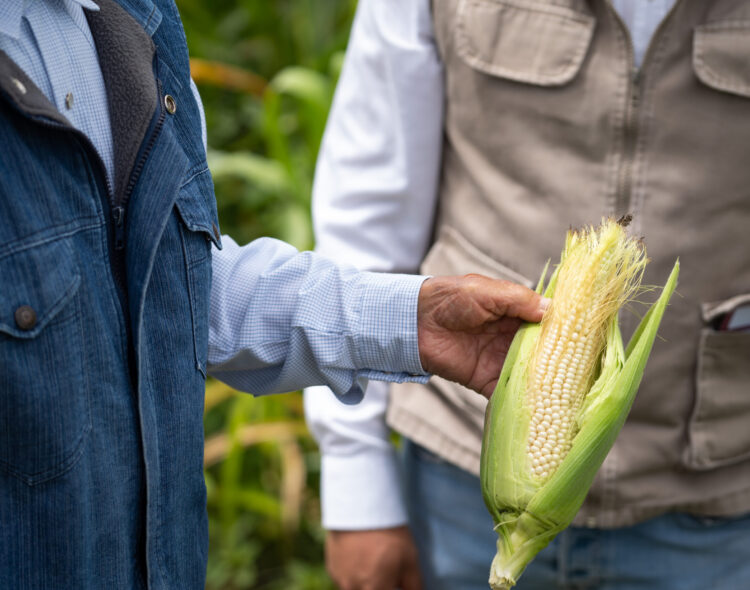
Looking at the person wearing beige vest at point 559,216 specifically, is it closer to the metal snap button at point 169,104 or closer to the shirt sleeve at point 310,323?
the shirt sleeve at point 310,323

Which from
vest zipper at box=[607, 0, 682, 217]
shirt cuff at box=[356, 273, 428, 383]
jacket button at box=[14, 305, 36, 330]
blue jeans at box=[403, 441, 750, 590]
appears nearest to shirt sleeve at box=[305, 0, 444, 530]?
blue jeans at box=[403, 441, 750, 590]

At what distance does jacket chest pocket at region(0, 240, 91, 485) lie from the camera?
0.72 meters

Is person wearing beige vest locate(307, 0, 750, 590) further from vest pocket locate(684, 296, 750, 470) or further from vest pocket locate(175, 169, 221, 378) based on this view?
vest pocket locate(175, 169, 221, 378)

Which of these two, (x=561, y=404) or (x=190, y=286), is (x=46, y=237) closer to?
(x=190, y=286)

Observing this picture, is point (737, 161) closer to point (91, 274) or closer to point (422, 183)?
point (422, 183)

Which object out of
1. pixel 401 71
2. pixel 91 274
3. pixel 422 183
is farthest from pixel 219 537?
pixel 91 274

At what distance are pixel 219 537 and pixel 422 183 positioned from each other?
144cm

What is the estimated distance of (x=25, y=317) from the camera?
2.36 feet

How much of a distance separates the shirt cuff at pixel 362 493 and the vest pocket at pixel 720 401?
527 mm

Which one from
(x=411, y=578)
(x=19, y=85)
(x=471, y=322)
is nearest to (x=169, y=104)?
(x=19, y=85)

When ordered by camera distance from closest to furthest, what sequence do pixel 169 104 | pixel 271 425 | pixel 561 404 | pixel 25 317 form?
pixel 25 317 → pixel 169 104 → pixel 561 404 → pixel 271 425

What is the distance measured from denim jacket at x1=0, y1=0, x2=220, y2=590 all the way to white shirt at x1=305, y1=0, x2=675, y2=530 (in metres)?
0.51

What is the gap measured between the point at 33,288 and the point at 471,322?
527 mm

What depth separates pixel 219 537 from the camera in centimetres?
241
